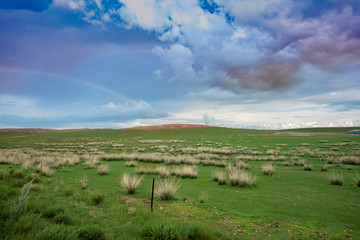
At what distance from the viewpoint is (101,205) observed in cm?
733

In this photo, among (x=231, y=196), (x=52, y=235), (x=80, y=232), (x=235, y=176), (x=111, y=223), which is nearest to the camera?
(x=52, y=235)

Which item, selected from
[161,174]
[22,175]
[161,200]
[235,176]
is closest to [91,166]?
[22,175]

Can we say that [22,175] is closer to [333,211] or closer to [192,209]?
[192,209]

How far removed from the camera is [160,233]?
4.96 meters

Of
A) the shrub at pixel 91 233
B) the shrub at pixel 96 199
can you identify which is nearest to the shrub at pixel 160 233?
the shrub at pixel 91 233

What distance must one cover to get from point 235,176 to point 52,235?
911cm

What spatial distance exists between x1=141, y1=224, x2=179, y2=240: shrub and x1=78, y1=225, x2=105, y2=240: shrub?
1021 millimetres

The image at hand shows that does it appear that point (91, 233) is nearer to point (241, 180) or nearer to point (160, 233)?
point (160, 233)

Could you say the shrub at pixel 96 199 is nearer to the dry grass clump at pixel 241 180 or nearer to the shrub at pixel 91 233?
the shrub at pixel 91 233

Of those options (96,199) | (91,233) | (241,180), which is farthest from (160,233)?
(241,180)

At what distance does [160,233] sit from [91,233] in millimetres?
1657

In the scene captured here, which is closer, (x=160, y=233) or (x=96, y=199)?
(x=160, y=233)

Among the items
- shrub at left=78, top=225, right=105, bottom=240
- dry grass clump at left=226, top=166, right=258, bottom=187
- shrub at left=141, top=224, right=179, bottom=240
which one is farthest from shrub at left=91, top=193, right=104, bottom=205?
dry grass clump at left=226, top=166, right=258, bottom=187

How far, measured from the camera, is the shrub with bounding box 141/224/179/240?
16.2 ft
